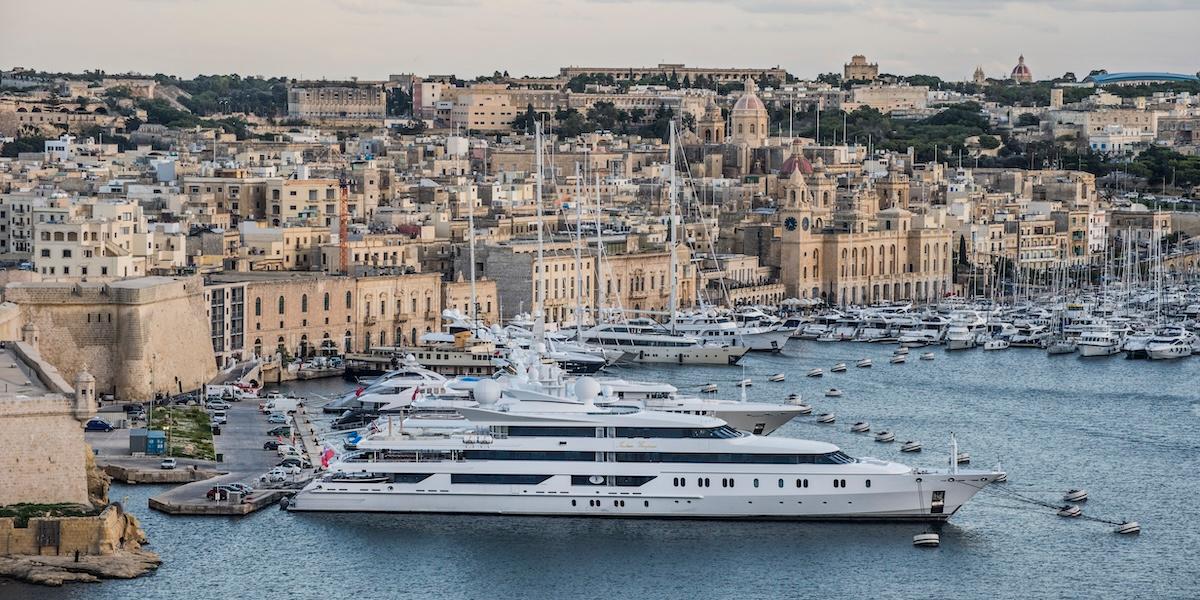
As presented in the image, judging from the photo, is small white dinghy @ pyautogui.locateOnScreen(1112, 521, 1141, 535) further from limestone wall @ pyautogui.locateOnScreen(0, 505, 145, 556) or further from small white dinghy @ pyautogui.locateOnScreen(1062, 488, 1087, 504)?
limestone wall @ pyautogui.locateOnScreen(0, 505, 145, 556)

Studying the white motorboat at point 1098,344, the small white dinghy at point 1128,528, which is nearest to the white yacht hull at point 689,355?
the white motorboat at point 1098,344

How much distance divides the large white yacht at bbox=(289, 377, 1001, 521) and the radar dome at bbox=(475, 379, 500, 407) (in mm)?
805

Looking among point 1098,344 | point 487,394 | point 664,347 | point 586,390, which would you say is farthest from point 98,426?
point 1098,344

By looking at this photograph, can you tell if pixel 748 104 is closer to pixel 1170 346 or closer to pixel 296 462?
pixel 1170 346

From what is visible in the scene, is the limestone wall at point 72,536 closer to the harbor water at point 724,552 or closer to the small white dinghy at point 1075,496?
the harbor water at point 724,552

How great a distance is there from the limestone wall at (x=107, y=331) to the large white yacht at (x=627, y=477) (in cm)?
894

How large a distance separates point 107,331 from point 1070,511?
1524 centimetres

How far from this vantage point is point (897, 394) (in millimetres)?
47531

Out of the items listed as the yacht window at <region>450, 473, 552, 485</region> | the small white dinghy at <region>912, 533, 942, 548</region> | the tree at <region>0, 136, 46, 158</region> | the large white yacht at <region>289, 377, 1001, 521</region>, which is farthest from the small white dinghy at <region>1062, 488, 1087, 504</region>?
the tree at <region>0, 136, 46, 158</region>

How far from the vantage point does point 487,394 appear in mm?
34219

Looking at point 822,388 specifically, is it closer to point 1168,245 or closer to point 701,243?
point 701,243

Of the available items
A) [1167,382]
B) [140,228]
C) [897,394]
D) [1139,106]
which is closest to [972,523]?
[897,394]

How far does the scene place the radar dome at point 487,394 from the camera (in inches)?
1346

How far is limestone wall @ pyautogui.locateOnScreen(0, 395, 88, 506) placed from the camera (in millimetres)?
28828
